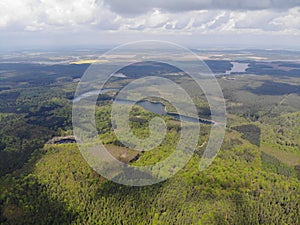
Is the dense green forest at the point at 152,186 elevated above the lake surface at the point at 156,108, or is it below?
above

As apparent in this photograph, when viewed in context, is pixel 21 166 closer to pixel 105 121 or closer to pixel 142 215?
pixel 142 215

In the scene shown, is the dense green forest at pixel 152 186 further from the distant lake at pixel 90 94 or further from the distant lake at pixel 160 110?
the distant lake at pixel 90 94

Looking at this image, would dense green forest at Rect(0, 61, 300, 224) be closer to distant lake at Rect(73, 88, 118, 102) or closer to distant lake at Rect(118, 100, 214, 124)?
distant lake at Rect(118, 100, 214, 124)

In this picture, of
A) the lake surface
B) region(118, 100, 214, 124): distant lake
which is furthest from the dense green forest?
the lake surface

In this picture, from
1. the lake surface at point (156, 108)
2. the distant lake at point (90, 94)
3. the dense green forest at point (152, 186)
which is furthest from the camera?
the distant lake at point (90, 94)

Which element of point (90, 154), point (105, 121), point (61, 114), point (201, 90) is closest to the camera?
point (90, 154)

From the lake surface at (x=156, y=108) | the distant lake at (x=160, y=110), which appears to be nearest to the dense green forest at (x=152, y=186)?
the distant lake at (x=160, y=110)

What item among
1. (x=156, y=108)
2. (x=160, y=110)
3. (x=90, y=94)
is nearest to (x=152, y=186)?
(x=160, y=110)

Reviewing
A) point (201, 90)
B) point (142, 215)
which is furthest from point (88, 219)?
point (201, 90)
